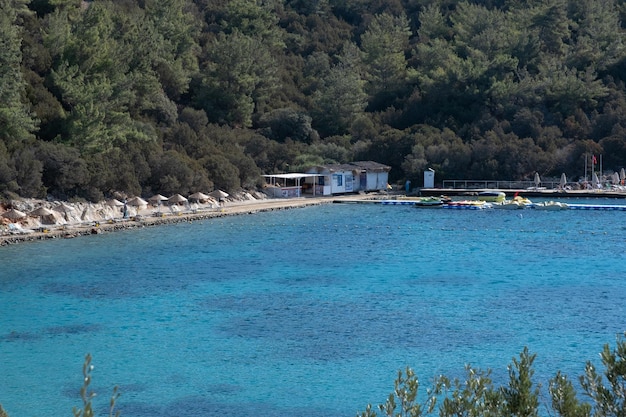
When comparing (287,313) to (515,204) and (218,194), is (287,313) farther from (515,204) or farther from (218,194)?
(515,204)

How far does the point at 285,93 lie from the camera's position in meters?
74.4

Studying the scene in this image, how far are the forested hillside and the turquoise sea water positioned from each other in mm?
9717

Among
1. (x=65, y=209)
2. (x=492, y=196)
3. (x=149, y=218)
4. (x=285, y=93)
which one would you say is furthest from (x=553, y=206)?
(x=285, y=93)

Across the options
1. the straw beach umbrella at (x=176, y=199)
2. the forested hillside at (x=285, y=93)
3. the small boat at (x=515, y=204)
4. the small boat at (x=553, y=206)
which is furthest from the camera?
the small boat at (x=515, y=204)

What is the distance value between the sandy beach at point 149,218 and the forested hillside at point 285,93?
2.39 m

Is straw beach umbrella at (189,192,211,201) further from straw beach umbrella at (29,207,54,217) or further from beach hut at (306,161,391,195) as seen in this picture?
beach hut at (306,161,391,195)

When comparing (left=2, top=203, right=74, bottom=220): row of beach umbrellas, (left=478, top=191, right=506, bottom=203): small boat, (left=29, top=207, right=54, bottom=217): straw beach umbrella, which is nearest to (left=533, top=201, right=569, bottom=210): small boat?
(left=478, top=191, right=506, bottom=203): small boat

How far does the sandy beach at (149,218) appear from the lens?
3787 centimetres

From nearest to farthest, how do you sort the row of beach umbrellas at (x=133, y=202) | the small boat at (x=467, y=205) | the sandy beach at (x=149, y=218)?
the sandy beach at (x=149, y=218) → the row of beach umbrellas at (x=133, y=202) → the small boat at (x=467, y=205)

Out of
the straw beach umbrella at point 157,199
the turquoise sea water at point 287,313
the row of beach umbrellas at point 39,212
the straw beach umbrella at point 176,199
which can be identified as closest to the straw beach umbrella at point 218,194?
the straw beach umbrella at point 176,199

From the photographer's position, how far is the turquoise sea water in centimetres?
1834

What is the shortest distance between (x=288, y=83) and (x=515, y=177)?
21840 mm

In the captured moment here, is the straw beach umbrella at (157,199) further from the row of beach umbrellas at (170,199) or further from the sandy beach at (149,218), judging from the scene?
the sandy beach at (149,218)

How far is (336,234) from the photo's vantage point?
42031mm
